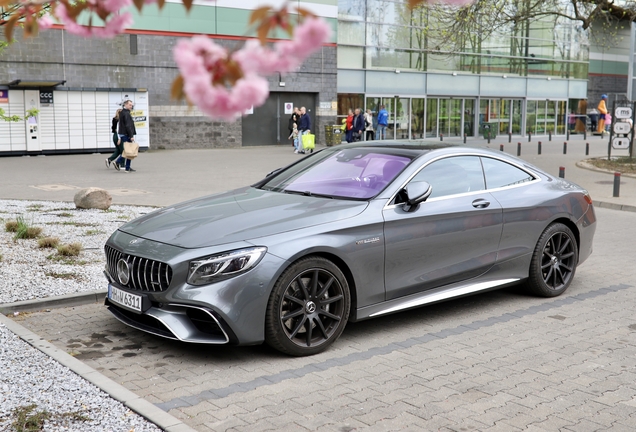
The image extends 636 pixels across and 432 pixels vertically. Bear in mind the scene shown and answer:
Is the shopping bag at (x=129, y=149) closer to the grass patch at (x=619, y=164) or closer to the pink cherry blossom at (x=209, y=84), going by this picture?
the grass patch at (x=619, y=164)

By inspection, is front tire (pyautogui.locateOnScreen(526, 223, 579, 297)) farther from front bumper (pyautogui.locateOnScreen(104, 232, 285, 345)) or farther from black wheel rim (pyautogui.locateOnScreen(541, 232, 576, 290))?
front bumper (pyautogui.locateOnScreen(104, 232, 285, 345))

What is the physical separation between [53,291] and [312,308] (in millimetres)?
2935

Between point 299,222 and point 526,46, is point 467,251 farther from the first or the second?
point 526,46

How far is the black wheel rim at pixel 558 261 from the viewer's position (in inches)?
291

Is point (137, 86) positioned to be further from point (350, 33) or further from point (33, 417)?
point (33, 417)

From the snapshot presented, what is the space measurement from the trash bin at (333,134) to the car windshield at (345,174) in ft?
92.6

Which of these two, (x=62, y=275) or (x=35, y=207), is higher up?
(x=35, y=207)

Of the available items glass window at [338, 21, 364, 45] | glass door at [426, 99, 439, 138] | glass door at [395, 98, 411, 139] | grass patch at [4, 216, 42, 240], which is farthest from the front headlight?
glass door at [426, 99, 439, 138]

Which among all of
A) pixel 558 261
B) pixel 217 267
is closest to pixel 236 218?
pixel 217 267

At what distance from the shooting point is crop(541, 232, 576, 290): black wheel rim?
7391 mm

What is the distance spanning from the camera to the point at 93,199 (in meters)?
12.5

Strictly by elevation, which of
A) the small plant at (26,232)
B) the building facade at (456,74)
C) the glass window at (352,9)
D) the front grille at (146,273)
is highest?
the glass window at (352,9)

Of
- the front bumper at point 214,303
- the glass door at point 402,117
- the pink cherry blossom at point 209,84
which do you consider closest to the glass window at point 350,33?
the glass door at point 402,117

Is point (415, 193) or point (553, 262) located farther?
point (553, 262)
